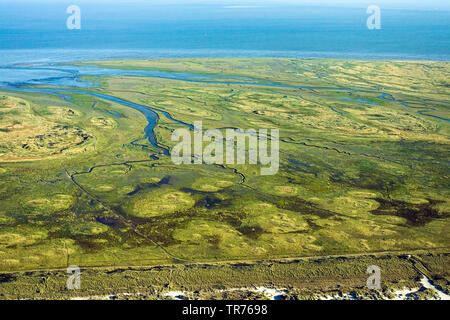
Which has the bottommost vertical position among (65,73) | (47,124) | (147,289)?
(147,289)

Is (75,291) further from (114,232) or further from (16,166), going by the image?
(16,166)

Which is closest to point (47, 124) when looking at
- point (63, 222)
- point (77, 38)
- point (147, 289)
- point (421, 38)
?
point (63, 222)

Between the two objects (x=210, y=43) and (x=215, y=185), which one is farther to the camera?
(x=210, y=43)

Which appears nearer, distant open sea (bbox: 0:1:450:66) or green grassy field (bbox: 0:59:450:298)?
green grassy field (bbox: 0:59:450:298)

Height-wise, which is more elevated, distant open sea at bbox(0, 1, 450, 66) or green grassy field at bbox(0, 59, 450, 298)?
distant open sea at bbox(0, 1, 450, 66)

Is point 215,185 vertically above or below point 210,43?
below

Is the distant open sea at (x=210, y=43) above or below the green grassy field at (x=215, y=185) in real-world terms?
above

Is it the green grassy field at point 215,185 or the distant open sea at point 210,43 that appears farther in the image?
the distant open sea at point 210,43

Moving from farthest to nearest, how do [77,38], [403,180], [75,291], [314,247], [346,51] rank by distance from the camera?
[77,38]
[346,51]
[403,180]
[314,247]
[75,291]
